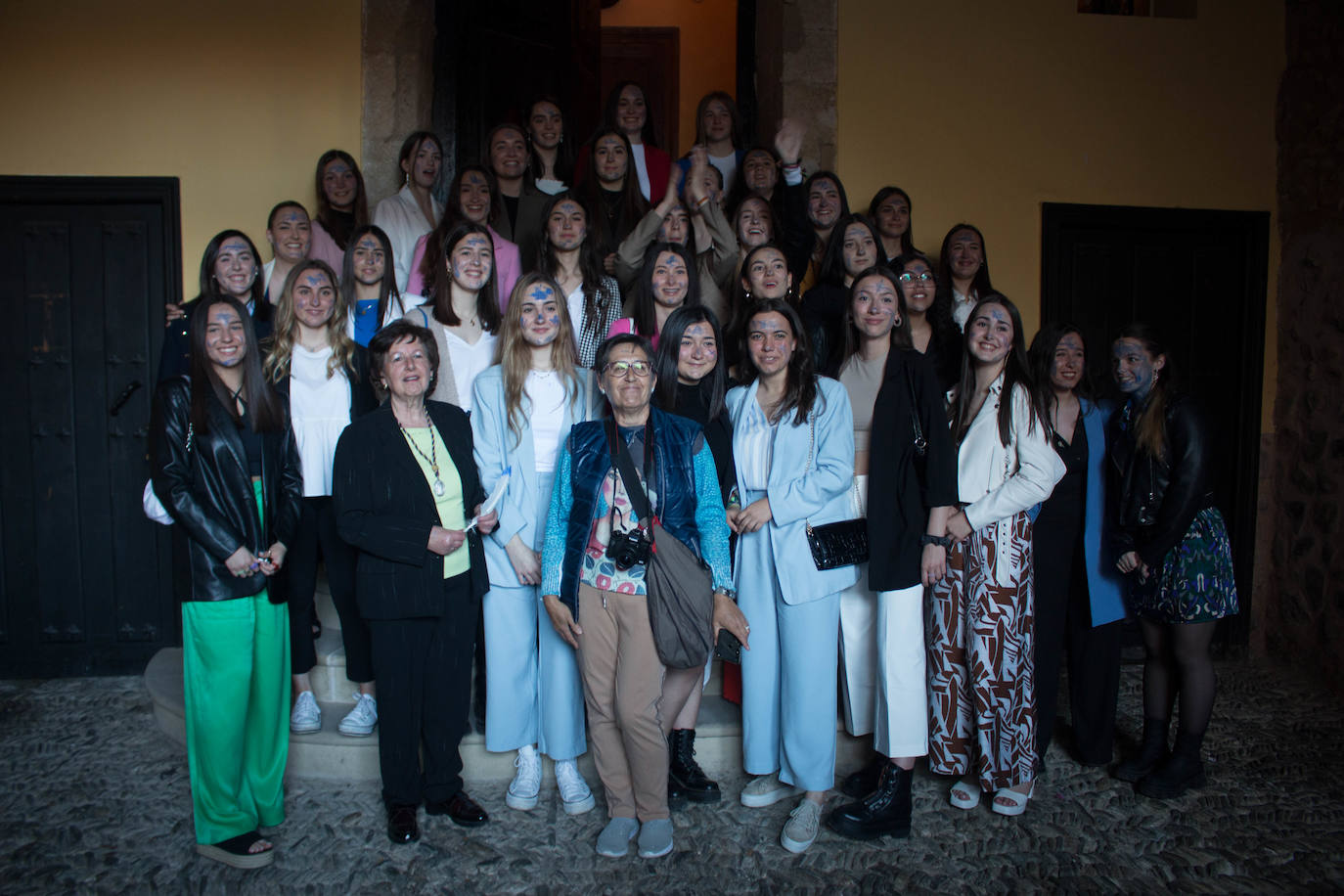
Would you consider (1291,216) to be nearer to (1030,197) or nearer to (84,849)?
(1030,197)

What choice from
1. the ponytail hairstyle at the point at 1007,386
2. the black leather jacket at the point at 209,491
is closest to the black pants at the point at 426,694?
the black leather jacket at the point at 209,491

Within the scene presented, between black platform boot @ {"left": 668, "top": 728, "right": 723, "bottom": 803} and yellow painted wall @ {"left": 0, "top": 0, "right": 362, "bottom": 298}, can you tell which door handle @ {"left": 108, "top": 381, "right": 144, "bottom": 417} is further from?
black platform boot @ {"left": 668, "top": 728, "right": 723, "bottom": 803}

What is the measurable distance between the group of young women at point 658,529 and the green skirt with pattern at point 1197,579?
0.01 metres

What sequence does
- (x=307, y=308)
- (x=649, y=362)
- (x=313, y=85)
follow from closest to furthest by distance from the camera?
(x=649, y=362) → (x=307, y=308) → (x=313, y=85)

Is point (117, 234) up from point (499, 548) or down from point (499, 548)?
up

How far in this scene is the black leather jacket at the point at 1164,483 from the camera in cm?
367

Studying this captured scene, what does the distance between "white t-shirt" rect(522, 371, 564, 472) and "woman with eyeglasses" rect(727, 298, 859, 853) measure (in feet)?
2.41

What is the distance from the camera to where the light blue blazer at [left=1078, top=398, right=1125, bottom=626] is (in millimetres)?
3906

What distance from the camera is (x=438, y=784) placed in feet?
11.2

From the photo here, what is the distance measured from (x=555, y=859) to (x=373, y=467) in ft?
5.26

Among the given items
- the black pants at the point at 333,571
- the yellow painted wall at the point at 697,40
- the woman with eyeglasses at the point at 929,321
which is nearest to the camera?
the black pants at the point at 333,571

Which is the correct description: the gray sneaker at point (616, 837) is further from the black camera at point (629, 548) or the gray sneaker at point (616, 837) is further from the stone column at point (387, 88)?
the stone column at point (387, 88)

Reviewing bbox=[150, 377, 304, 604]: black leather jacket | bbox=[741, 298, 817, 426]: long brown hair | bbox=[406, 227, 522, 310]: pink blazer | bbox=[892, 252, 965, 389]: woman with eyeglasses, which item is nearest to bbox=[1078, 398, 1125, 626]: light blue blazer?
bbox=[892, 252, 965, 389]: woman with eyeglasses

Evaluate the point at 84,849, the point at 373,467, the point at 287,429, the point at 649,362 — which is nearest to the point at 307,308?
the point at 287,429
